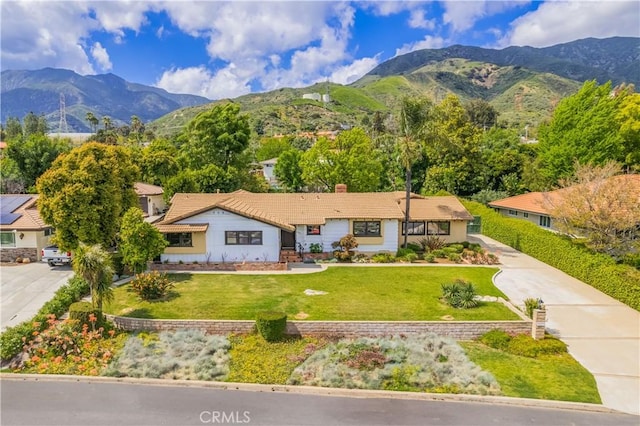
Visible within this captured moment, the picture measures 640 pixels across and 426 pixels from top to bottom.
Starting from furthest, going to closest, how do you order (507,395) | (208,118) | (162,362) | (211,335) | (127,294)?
(208,118) → (127,294) → (211,335) → (162,362) → (507,395)

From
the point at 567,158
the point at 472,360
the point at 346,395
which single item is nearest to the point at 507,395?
the point at 472,360

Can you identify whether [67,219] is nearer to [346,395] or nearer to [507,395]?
[346,395]

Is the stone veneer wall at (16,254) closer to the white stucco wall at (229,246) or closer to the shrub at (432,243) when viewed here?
the white stucco wall at (229,246)

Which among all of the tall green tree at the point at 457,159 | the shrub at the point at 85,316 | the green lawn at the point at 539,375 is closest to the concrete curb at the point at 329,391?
the green lawn at the point at 539,375

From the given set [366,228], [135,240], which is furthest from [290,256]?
[135,240]

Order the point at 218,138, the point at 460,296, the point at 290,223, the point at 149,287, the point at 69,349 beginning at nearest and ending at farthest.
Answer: the point at 69,349 → the point at 460,296 → the point at 149,287 → the point at 290,223 → the point at 218,138

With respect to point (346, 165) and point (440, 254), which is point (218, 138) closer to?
point (346, 165)
